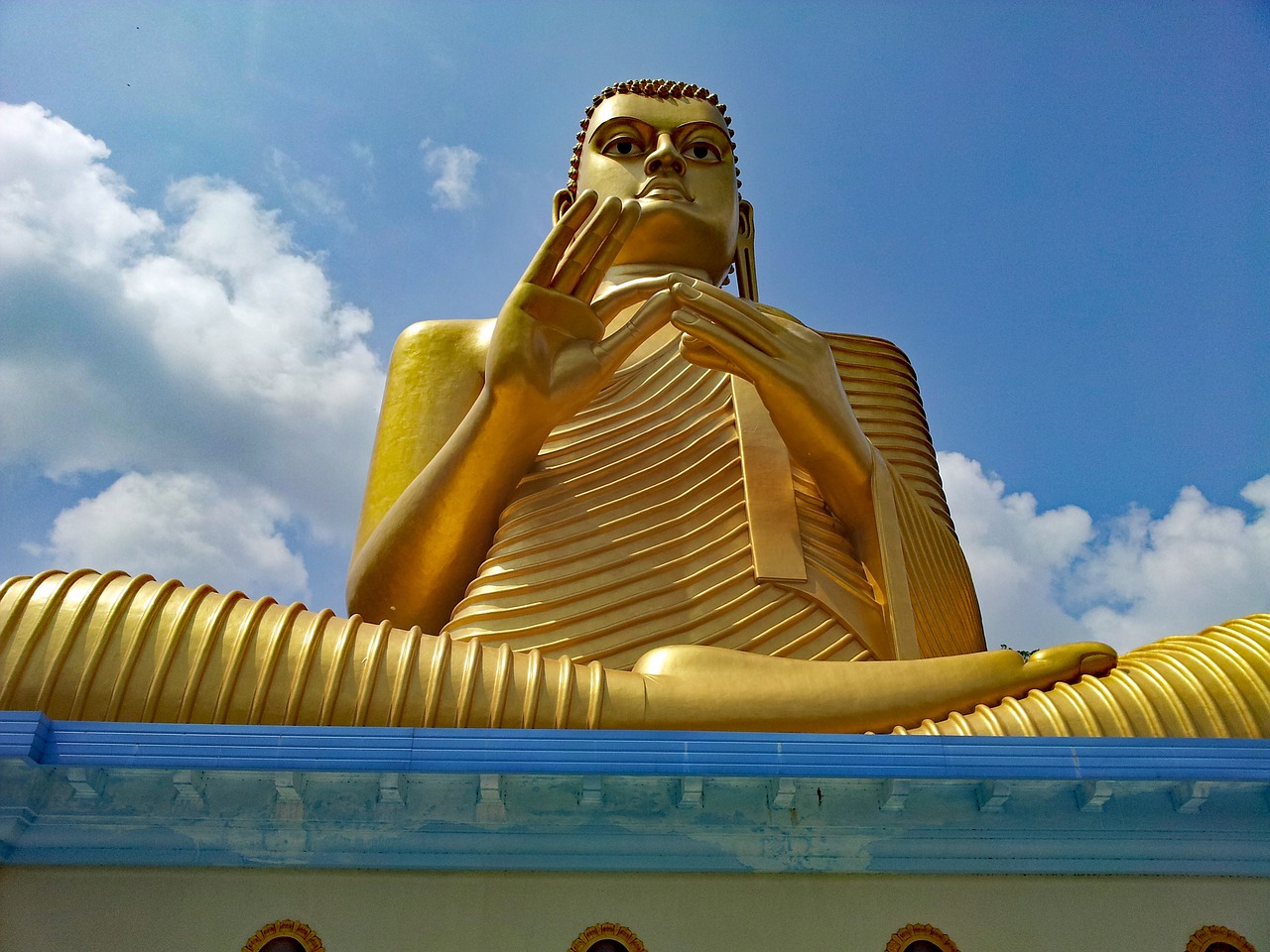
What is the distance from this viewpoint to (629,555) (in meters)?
5.01

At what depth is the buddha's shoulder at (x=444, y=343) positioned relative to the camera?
20.4 ft

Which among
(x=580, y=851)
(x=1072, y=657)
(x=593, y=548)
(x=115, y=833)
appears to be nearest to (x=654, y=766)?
(x=580, y=851)

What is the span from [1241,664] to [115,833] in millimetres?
3273

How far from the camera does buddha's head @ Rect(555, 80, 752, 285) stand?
→ 6578 millimetres

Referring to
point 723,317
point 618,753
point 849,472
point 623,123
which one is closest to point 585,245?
point 723,317

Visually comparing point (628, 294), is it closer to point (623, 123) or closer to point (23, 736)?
point (623, 123)

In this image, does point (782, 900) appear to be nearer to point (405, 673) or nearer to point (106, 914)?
point (405, 673)

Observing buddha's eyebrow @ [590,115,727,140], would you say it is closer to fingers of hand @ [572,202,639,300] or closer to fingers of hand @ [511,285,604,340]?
fingers of hand @ [572,202,639,300]

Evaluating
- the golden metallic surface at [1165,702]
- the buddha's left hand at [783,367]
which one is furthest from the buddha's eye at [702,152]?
the golden metallic surface at [1165,702]

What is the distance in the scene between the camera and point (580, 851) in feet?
9.82

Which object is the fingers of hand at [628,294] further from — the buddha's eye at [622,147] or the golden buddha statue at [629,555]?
the buddha's eye at [622,147]

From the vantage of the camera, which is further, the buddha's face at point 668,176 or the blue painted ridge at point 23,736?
the buddha's face at point 668,176

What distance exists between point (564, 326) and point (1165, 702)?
8.89 feet

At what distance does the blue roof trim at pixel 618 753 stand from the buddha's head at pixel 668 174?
4142 mm
